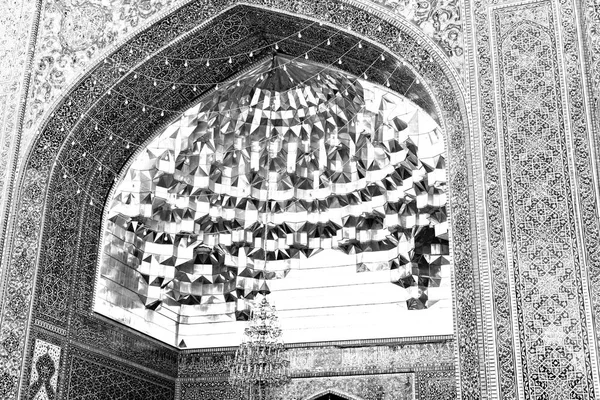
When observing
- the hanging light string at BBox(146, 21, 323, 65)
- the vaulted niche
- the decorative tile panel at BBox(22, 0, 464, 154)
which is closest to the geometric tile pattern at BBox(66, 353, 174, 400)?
the vaulted niche

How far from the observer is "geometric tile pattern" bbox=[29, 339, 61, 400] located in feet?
19.3

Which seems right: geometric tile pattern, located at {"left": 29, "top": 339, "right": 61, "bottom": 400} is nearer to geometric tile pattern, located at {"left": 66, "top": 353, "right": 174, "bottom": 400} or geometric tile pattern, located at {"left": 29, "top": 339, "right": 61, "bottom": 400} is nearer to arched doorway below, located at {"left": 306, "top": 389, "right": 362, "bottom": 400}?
geometric tile pattern, located at {"left": 66, "top": 353, "right": 174, "bottom": 400}

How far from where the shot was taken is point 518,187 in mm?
4820

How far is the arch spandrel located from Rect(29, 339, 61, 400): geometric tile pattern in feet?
0.72

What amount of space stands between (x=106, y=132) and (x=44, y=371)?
6.54 feet

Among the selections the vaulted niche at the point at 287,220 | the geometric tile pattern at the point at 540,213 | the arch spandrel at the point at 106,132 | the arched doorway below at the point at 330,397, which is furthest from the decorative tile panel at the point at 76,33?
the arched doorway below at the point at 330,397

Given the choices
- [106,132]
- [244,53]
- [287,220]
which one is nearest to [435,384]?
[287,220]

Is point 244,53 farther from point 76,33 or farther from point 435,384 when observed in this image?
point 435,384

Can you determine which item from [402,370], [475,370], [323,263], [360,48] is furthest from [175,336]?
[475,370]

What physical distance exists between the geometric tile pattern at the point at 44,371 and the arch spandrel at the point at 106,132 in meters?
0.22

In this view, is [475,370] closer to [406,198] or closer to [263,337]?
[263,337]

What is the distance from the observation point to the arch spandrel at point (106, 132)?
5297 mm

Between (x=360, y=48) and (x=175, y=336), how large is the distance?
436 cm

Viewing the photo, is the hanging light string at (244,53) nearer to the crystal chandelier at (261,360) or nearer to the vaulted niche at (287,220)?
the vaulted niche at (287,220)
